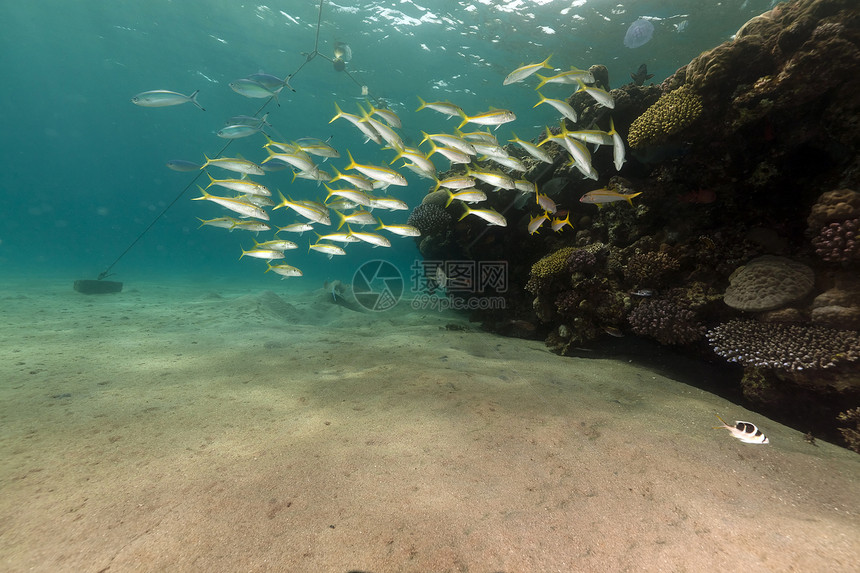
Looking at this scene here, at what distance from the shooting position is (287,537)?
2.03 metres

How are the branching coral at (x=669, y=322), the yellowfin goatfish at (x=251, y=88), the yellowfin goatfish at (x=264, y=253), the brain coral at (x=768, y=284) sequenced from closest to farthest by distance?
the brain coral at (x=768, y=284) → the branching coral at (x=669, y=322) → the yellowfin goatfish at (x=264, y=253) → the yellowfin goatfish at (x=251, y=88)

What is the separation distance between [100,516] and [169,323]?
849 cm

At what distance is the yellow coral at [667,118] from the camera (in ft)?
17.0

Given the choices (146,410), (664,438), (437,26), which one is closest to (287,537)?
(146,410)

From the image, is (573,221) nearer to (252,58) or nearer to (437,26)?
(437,26)

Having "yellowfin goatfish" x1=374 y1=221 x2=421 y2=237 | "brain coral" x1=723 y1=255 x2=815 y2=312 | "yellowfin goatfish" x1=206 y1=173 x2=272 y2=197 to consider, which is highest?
"yellowfin goatfish" x1=206 y1=173 x2=272 y2=197

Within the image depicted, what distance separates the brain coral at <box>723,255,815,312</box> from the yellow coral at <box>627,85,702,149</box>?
98.6 inches

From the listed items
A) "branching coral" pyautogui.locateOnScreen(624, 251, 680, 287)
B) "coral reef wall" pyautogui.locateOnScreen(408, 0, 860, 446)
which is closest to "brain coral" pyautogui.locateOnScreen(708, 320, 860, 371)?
"coral reef wall" pyautogui.locateOnScreen(408, 0, 860, 446)

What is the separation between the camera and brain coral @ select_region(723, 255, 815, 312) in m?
4.18

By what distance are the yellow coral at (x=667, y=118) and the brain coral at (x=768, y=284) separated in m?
2.50

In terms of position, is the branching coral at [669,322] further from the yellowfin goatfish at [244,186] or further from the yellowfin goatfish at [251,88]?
the yellowfin goatfish at [251,88]

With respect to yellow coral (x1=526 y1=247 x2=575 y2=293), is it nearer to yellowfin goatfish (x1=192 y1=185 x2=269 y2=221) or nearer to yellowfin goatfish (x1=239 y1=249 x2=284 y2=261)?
yellowfin goatfish (x1=239 y1=249 x2=284 y2=261)

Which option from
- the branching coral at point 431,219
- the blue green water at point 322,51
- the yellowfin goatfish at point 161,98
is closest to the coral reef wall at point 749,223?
the branching coral at point 431,219

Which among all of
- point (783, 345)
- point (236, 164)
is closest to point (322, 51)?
point (236, 164)
